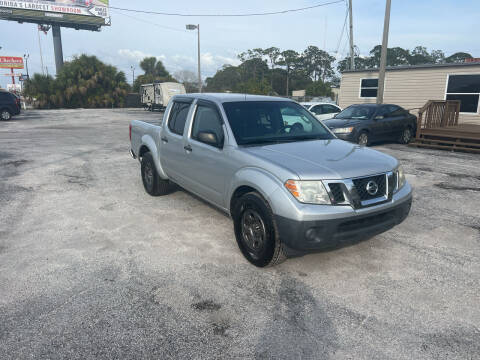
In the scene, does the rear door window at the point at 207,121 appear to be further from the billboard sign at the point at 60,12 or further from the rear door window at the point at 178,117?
the billboard sign at the point at 60,12

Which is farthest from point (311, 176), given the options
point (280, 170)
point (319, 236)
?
point (319, 236)

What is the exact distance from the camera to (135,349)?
102 inches

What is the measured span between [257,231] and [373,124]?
9472mm

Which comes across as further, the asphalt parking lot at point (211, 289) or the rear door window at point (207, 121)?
the rear door window at point (207, 121)

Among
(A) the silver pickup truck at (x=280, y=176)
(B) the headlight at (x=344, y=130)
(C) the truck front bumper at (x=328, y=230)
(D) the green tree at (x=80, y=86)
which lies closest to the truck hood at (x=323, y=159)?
(A) the silver pickup truck at (x=280, y=176)

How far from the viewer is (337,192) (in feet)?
10.8

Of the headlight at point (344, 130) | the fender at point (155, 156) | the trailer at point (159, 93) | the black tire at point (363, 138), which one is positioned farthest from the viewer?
the trailer at point (159, 93)

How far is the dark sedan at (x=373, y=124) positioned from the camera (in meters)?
11.3

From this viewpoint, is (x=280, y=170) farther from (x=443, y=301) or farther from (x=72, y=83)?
(x=72, y=83)

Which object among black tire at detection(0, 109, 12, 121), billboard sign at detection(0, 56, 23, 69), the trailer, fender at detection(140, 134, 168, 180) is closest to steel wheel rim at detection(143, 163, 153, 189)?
fender at detection(140, 134, 168, 180)

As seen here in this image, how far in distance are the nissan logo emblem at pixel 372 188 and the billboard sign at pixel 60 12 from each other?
204 ft

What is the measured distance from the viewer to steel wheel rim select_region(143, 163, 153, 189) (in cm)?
623

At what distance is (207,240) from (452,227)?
3.45 meters

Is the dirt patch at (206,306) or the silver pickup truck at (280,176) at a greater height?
the silver pickup truck at (280,176)
